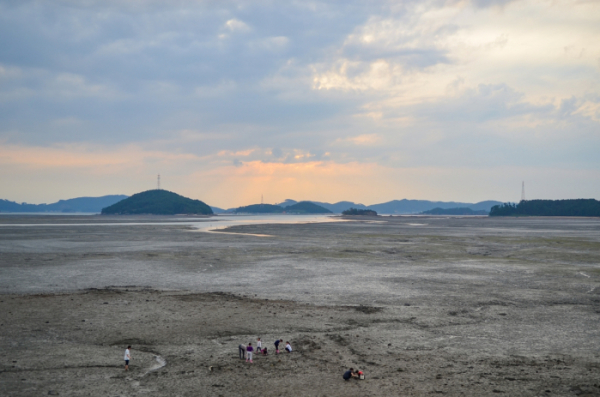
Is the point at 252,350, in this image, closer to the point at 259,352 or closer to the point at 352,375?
the point at 259,352

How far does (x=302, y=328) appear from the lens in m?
18.2

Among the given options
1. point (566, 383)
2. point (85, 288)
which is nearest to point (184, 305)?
point (85, 288)

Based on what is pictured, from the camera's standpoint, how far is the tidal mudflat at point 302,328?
12.7m

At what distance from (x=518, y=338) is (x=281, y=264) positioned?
24.3m

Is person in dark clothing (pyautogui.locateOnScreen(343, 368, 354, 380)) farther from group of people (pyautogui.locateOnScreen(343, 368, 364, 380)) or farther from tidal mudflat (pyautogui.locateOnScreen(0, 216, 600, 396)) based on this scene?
tidal mudflat (pyautogui.locateOnScreen(0, 216, 600, 396))

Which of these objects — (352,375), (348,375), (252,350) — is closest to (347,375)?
(348,375)

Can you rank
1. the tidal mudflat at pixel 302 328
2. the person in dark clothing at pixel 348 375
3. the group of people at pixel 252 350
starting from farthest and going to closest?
1. the group of people at pixel 252 350
2. the person in dark clothing at pixel 348 375
3. the tidal mudflat at pixel 302 328

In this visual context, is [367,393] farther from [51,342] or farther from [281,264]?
[281,264]

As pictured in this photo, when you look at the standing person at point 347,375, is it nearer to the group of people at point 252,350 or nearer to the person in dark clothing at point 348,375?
the person in dark clothing at point 348,375

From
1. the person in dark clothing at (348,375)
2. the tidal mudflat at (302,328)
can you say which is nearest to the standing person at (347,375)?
the person in dark clothing at (348,375)

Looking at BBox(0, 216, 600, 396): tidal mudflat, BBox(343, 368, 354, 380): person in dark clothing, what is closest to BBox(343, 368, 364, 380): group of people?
BBox(343, 368, 354, 380): person in dark clothing

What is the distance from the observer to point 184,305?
2242 centimetres

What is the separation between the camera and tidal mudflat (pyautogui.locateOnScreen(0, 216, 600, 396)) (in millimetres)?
12742

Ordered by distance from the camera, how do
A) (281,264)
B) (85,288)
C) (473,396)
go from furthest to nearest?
(281,264) < (85,288) < (473,396)
